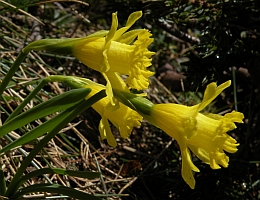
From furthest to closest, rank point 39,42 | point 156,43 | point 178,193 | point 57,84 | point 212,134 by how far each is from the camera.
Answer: point 156,43 → point 57,84 → point 178,193 → point 39,42 → point 212,134

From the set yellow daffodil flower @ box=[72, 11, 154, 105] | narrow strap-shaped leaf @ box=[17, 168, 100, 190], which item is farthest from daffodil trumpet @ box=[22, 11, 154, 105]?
narrow strap-shaped leaf @ box=[17, 168, 100, 190]

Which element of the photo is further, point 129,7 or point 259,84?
point 129,7

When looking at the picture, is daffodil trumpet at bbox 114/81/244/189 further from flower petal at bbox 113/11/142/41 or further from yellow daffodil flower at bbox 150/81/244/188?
flower petal at bbox 113/11/142/41

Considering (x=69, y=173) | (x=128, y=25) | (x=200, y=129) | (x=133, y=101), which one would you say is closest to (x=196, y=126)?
(x=200, y=129)

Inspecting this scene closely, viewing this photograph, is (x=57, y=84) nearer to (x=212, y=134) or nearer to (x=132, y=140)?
(x=132, y=140)

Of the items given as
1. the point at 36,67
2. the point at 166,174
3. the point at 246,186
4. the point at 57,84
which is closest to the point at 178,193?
the point at 166,174

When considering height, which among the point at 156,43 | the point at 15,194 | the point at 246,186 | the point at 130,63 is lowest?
the point at 246,186

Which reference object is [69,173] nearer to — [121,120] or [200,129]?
[121,120]
